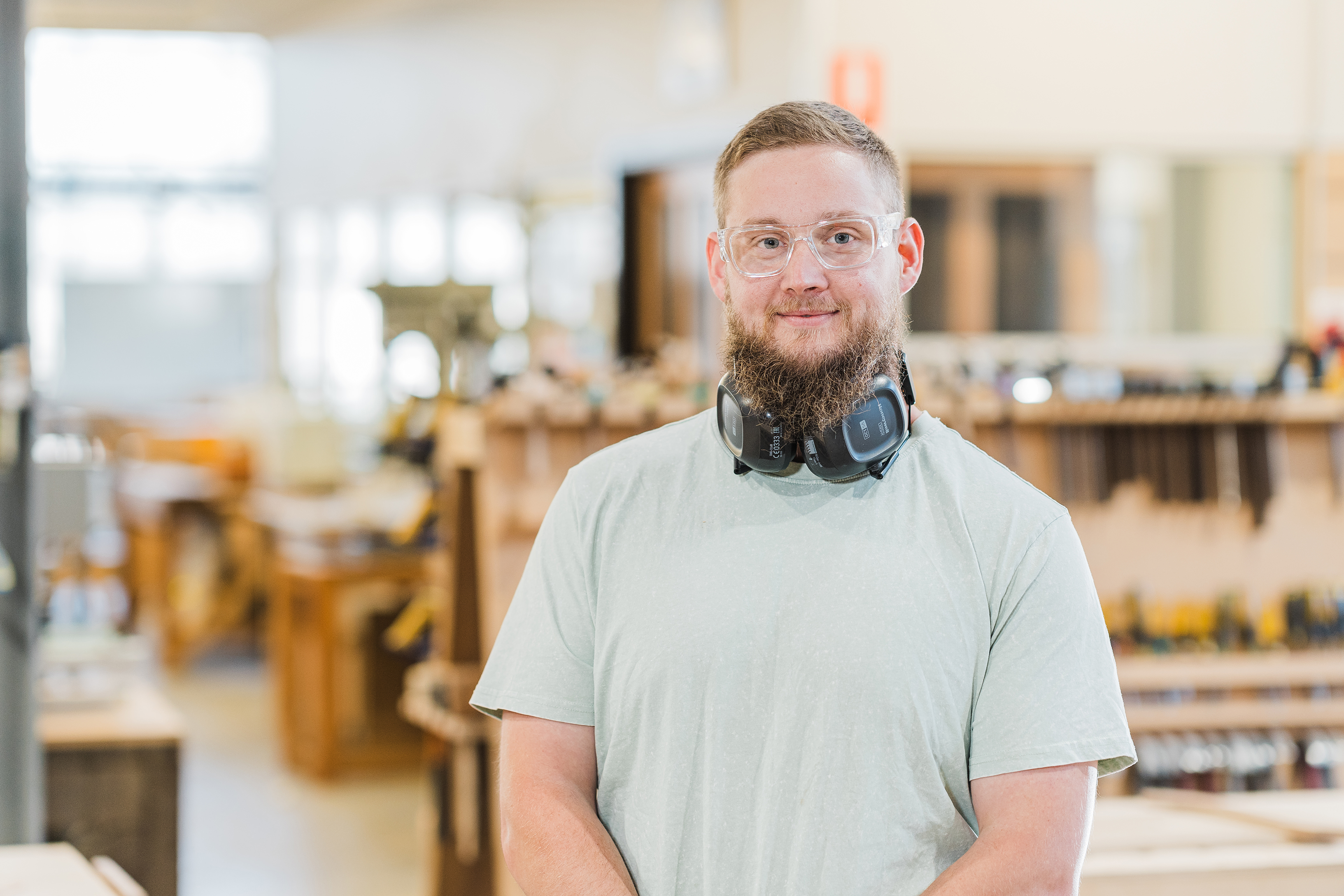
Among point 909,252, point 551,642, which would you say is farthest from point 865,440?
point 551,642

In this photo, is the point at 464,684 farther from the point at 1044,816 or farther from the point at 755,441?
the point at 1044,816

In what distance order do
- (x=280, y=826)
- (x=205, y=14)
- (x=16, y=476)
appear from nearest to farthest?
(x=16, y=476), (x=280, y=826), (x=205, y=14)

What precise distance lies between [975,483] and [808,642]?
0.25 m

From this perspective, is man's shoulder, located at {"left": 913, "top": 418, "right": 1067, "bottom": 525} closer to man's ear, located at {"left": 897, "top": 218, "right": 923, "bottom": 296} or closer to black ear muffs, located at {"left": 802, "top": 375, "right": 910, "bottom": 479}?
black ear muffs, located at {"left": 802, "top": 375, "right": 910, "bottom": 479}

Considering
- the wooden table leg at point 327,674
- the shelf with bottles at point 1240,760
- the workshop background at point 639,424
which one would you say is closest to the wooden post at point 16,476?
the workshop background at point 639,424

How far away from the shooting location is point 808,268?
54.0 inches

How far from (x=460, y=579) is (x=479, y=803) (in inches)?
23.8

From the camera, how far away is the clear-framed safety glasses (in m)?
1.38

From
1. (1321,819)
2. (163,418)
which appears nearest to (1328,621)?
(1321,819)

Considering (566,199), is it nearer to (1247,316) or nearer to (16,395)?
(1247,316)

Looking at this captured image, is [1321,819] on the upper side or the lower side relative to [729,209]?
lower

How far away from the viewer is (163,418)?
12445 millimetres

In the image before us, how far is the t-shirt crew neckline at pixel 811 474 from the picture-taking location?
1424 mm

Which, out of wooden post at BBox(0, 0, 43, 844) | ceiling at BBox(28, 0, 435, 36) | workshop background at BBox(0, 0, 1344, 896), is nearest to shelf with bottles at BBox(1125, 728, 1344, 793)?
workshop background at BBox(0, 0, 1344, 896)
